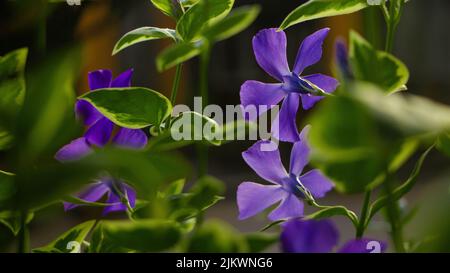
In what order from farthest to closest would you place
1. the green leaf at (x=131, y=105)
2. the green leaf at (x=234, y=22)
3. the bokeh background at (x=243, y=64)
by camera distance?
the bokeh background at (x=243, y=64), the green leaf at (x=131, y=105), the green leaf at (x=234, y=22)

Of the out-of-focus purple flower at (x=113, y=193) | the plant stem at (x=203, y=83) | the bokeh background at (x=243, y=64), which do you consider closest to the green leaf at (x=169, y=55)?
the plant stem at (x=203, y=83)

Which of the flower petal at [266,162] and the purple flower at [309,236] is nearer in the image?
the purple flower at [309,236]

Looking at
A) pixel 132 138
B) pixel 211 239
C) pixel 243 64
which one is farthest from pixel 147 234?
pixel 243 64

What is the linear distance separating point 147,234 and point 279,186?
0.19m

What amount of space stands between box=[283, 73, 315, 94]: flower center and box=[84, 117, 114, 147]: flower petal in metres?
0.11

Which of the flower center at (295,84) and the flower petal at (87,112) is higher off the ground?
the flower center at (295,84)

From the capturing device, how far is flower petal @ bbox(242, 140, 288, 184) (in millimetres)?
396

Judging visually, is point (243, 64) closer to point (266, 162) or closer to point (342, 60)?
point (266, 162)

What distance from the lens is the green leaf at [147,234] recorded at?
24 centimetres

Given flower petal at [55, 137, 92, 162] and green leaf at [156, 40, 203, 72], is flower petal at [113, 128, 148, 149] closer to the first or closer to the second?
flower petal at [55, 137, 92, 162]

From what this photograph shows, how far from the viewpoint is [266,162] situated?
0.41m

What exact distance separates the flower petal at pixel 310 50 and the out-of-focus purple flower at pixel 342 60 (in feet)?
0.54

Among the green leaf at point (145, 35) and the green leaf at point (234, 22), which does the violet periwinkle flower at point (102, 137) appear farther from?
the green leaf at point (234, 22)
